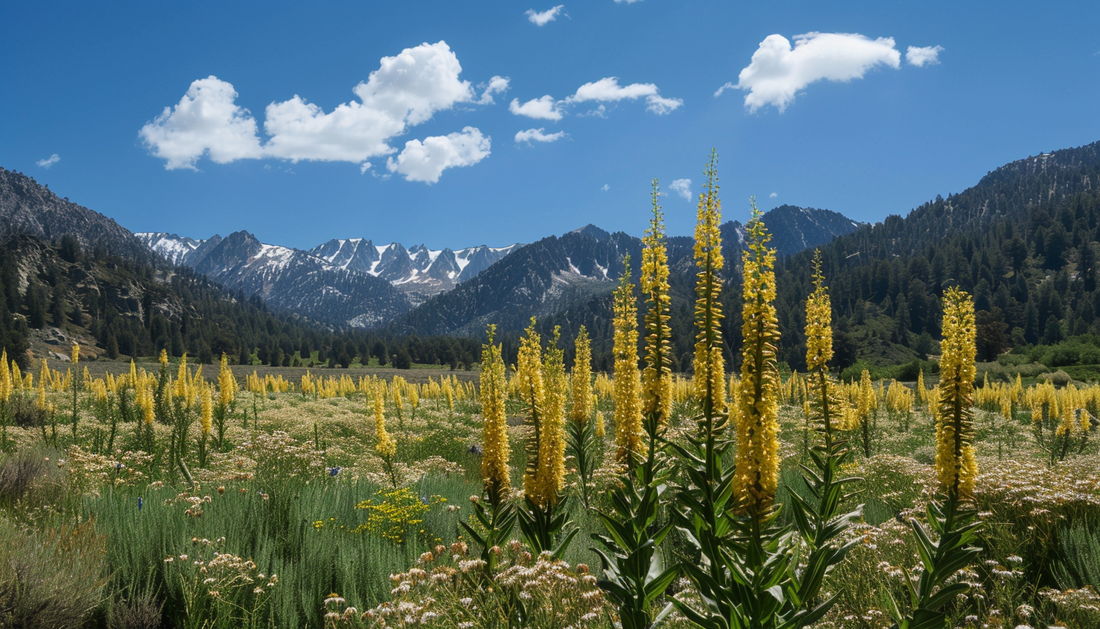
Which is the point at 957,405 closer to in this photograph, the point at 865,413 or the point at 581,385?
Answer: the point at 581,385

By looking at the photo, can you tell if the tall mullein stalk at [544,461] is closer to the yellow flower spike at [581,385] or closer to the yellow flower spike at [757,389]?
the yellow flower spike at [581,385]

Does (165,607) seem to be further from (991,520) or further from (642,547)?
(991,520)

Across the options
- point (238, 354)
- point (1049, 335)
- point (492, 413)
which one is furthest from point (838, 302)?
point (492, 413)

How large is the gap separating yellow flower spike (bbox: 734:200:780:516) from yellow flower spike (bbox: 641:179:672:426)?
2.06ft

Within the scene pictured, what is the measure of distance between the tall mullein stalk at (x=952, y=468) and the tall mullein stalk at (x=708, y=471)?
1151mm

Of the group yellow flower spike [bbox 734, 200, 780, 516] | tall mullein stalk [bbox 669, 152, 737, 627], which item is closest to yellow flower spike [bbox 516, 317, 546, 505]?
tall mullein stalk [bbox 669, 152, 737, 627]

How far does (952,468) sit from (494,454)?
3.53 m

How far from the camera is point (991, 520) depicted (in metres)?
6.38

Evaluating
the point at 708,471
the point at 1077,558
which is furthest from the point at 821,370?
the point at 1077,558

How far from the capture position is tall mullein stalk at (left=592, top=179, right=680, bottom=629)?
2.99 m

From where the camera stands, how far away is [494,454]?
469 centimetres

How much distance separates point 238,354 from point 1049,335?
554 ft

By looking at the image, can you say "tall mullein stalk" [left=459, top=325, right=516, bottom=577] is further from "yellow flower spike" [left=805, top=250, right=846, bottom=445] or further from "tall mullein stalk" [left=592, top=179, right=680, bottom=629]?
"yellow flower spike" [left=805, top=250, right=846, bottom=445]

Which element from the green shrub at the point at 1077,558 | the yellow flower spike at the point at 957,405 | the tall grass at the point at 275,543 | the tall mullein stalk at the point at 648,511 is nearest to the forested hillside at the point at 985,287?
the green shrub at the point at 1077,558
